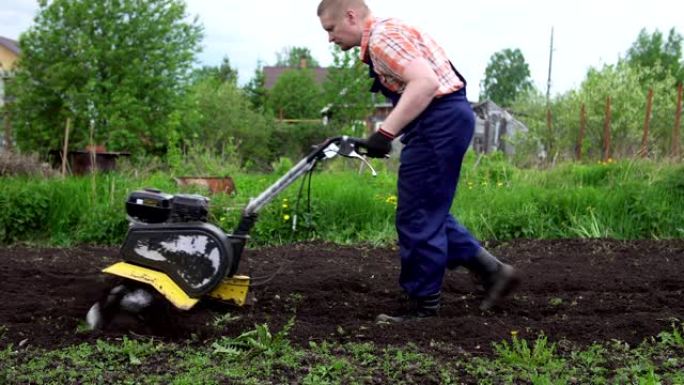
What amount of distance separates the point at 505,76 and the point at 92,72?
6521 cm

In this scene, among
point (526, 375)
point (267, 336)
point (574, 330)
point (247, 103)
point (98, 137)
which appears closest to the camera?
point (526, 375)

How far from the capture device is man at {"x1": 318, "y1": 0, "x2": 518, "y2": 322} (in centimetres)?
375

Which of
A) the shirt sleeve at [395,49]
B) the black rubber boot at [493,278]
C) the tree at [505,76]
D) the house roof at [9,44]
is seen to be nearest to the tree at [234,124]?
the house roof at [9,44]

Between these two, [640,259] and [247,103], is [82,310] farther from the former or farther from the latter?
[247,103]

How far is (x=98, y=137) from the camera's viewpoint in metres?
16.6

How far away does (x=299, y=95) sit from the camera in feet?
136

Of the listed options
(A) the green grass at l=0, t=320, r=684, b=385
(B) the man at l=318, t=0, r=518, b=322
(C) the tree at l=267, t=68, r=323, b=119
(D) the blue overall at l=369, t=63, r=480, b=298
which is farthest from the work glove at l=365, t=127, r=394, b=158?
(C) the tree at l=267, t=68, r=323, b=119

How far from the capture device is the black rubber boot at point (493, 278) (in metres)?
4.21

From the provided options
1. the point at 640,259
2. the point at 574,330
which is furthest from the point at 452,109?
the point at 640,259

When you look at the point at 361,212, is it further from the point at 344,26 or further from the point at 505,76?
the point at 505,76

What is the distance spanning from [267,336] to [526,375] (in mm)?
1071

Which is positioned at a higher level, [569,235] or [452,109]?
[452,109]

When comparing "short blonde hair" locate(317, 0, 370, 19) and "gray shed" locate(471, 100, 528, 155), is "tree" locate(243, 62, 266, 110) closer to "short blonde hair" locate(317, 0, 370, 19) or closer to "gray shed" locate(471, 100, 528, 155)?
"gray shed" locate(471, 100, 528, 155)

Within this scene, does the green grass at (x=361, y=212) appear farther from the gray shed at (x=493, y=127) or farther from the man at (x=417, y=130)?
the gray shed at (x=493, y=127)
